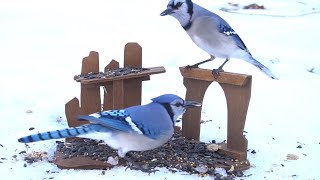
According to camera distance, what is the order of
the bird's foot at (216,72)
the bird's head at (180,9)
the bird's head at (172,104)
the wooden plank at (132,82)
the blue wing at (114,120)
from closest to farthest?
1. the blue wing at (114,120)
2. the bird's head at (172,104)
3. the bird's foot at (216,72)
4. the bird's head at (180,9)
5. the wooden plank at (132,82)

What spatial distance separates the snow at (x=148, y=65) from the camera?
12.8ft

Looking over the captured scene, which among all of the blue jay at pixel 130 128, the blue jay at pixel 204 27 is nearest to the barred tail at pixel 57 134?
the blue jay at pixel 130 128

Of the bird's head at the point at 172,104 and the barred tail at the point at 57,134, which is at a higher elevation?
the bird's head at the point at 172,104

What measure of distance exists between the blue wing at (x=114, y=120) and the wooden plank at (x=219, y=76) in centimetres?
69

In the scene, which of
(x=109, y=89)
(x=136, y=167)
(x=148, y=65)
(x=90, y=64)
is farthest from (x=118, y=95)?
(x=148, y=65)

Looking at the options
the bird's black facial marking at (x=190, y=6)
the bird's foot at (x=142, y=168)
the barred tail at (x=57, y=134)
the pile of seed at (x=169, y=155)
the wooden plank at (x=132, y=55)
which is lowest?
the bird's foot at (x=142, y=168)

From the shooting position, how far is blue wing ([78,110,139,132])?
11.2 ft

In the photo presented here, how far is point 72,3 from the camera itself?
7.48 m

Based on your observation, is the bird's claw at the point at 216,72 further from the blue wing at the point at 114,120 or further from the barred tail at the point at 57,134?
the barred tail at the point at 57,134

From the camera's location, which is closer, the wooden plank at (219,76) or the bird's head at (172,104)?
the bird's head at (172,104)

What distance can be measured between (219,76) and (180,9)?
53cm

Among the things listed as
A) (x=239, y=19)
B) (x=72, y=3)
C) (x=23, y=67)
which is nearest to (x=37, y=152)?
(x=23, y=67)

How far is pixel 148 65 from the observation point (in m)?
5.70

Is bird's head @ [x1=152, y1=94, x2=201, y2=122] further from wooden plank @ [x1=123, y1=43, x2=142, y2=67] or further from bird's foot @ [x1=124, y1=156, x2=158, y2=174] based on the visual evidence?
wooden plank @ [x1=123, y1=43, x2=142, y2=67]
